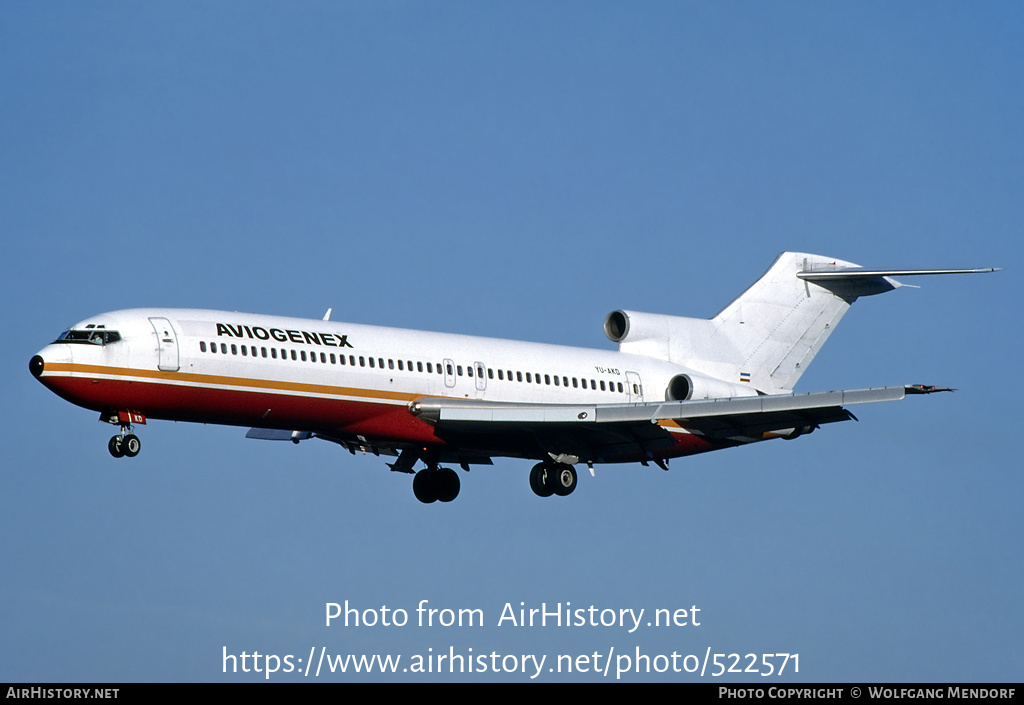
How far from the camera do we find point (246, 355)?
37438mm

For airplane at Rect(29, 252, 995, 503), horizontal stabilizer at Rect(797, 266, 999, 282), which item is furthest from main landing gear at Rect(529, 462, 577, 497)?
horizontal stabilizer at Rect(797, 266, 999, 282)

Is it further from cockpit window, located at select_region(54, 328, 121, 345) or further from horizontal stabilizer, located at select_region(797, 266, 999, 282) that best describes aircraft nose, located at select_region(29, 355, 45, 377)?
horizontal stabilizer, located at select_region(797, 266, 999, 282)

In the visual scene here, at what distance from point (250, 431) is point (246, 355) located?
266 inches

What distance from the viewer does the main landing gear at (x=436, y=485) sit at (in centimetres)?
4491

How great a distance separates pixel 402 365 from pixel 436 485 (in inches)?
239

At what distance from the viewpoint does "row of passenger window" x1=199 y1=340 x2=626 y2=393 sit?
3741cm

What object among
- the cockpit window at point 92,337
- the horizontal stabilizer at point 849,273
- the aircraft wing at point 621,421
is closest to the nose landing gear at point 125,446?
the cockpit window at point 92,337

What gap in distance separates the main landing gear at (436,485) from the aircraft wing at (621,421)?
260cm

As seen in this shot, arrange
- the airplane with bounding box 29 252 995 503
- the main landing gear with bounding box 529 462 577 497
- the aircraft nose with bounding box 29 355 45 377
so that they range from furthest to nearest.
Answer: the main landing gear with bounding box 529 462 577 497
the airplane with bounding box 29 252 995 503
the aircraft nose with bounding box 29 355 45 377

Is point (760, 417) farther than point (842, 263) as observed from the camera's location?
No

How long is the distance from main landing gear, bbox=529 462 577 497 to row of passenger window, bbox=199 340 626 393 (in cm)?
222
